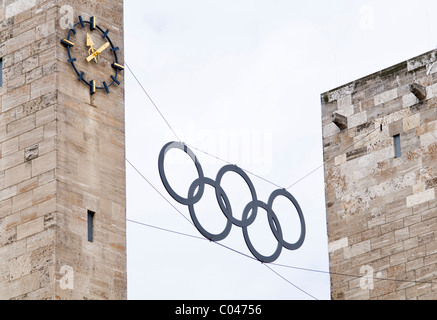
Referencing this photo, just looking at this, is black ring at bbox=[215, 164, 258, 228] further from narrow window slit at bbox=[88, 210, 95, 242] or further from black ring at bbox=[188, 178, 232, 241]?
narrow window slit at bbox=[88, 210, 95, 242]

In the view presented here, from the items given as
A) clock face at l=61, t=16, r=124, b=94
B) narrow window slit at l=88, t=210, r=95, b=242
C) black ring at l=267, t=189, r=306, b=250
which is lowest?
narrow window slit at l=88, t=210, r=95, b=242

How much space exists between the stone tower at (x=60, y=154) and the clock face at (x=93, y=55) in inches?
0.9

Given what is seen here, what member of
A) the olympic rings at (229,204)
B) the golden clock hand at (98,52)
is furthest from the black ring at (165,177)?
the golden clock hand at (98,52)

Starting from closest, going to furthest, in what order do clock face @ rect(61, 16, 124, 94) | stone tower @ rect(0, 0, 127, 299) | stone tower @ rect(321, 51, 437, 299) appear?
stone tower @ rect(0, 0, 127, 299), clock face @ rect(61, 16, 124, 94), stone tower @ rect(321, 51, 437, 299)

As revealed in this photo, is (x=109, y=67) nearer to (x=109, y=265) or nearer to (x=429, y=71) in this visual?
(x=109, y=265)

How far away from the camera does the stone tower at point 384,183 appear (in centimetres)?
4581

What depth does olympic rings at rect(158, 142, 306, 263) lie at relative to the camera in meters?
39.5

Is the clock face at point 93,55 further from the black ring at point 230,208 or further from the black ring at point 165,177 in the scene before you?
the black ring at point 230,208

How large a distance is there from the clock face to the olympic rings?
2223 mm

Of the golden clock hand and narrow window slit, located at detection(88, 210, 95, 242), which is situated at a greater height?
the golden clock hand

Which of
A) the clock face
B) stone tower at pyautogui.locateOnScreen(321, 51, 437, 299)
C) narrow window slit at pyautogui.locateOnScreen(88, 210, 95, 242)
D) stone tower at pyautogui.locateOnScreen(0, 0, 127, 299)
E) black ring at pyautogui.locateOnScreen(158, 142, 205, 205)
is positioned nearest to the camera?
stone tower at pyautogui.locateOnScreen(0, 0, 127, 299)

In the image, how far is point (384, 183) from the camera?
47000mm

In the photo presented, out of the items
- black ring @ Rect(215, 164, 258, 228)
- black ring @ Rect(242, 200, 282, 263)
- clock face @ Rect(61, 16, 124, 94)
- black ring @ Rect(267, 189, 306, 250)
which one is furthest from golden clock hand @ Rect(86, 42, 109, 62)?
black ring @ Rect(267, 189, 306, 250)
